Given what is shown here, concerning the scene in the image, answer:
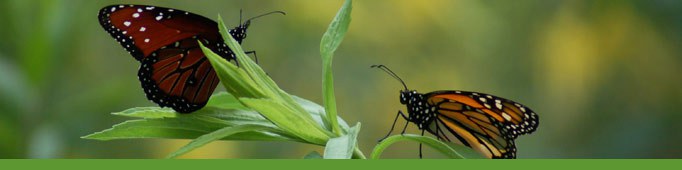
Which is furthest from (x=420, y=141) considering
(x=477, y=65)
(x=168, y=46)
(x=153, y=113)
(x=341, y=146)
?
(x=477, y=65)

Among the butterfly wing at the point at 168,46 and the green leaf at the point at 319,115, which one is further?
the butterfly wing at the point at 168,46

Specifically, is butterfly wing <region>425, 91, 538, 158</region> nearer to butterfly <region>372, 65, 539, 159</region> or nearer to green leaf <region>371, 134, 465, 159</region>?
butterfly <region>372, 65, 539, 159</region>

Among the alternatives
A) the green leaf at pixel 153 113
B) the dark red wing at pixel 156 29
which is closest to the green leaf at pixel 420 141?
the green leaf at pixel 153 113

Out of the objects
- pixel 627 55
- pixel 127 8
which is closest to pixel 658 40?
pixel 627 55

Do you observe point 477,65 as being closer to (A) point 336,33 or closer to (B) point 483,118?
(B) point 483,118

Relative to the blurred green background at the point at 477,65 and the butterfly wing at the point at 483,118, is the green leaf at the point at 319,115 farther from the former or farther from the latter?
the blurred green background at the point at 477,65

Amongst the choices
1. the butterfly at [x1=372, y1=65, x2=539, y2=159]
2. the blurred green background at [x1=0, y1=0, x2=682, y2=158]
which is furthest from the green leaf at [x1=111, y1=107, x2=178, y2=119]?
the blurred green background at [x1=0, y1=0, x2=682, y2=158]
